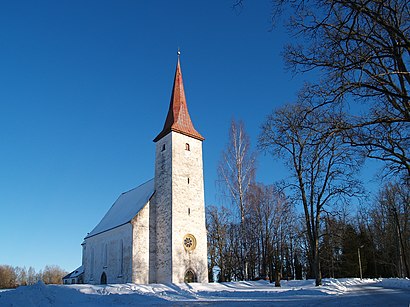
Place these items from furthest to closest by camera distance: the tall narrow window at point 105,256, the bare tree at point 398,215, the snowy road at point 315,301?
the bare tree at point 398,215, the tall narrow window at point 105,256, the snowy road at point 315,301

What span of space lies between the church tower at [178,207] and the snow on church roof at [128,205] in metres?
1.68

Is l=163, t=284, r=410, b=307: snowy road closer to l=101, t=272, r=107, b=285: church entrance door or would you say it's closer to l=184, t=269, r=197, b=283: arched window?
l=184, t=269, r=197, b=283: arched window

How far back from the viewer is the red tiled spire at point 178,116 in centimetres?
3053

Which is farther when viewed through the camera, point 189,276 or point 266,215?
point 266,215

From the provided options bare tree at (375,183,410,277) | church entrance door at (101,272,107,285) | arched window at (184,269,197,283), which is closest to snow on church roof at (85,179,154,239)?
church entrance door at (101,272,107,285)

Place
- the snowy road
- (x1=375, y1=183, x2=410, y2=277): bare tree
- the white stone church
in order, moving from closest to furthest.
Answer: the snowy road < the white stone church < (x1=375, y1=183, x2=410, y2=277): bare tree

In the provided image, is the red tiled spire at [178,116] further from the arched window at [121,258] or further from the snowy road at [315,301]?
the snowy road at [315,301]

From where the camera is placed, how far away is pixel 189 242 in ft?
89.9

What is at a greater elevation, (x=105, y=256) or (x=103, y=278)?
(x=105, y=256)

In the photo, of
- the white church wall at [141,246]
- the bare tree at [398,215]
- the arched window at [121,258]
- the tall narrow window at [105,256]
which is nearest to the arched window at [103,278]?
the tall narrow window at [105,256]

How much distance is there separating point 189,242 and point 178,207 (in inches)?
116

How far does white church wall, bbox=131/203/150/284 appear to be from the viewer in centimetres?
2594

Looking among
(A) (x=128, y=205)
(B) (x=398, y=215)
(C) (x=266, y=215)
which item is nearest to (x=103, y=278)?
(A) (x=128, y=205)

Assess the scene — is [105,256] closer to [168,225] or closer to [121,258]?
[121,258]
